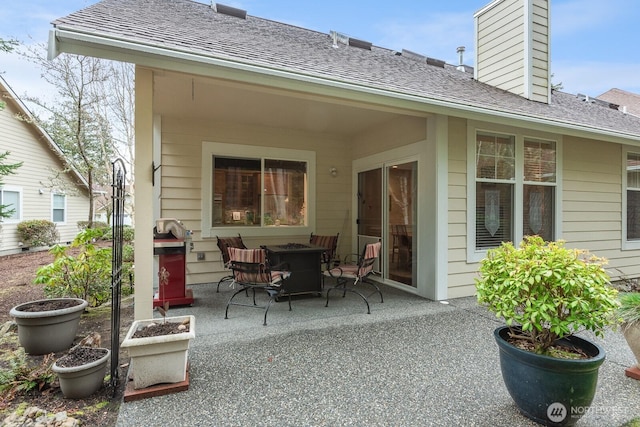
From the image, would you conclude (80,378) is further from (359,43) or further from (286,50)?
(359,43)

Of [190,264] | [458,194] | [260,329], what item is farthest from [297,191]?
[260,329]

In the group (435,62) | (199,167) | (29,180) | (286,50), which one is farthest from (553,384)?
(29,180)

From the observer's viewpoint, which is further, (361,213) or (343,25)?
(343,25)

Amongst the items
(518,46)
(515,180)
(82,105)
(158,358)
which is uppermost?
(518,46)

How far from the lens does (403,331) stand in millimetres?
3342

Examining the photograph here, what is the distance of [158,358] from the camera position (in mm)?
2150

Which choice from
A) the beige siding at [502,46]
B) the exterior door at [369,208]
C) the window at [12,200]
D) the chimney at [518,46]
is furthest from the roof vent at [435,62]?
the window at [12,200]

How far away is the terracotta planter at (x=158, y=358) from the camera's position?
2.08m

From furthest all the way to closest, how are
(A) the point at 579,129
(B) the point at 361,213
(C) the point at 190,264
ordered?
(B) the point at 361,213 → (C) the point at 190,264 → (A) the point at 579,129

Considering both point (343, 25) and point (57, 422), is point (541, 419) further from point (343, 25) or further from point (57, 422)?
point (343, 25)

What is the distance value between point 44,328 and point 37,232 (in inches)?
422

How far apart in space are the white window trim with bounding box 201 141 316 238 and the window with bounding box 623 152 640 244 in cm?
634

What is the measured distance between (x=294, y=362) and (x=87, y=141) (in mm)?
10705

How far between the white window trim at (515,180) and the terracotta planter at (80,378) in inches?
182
